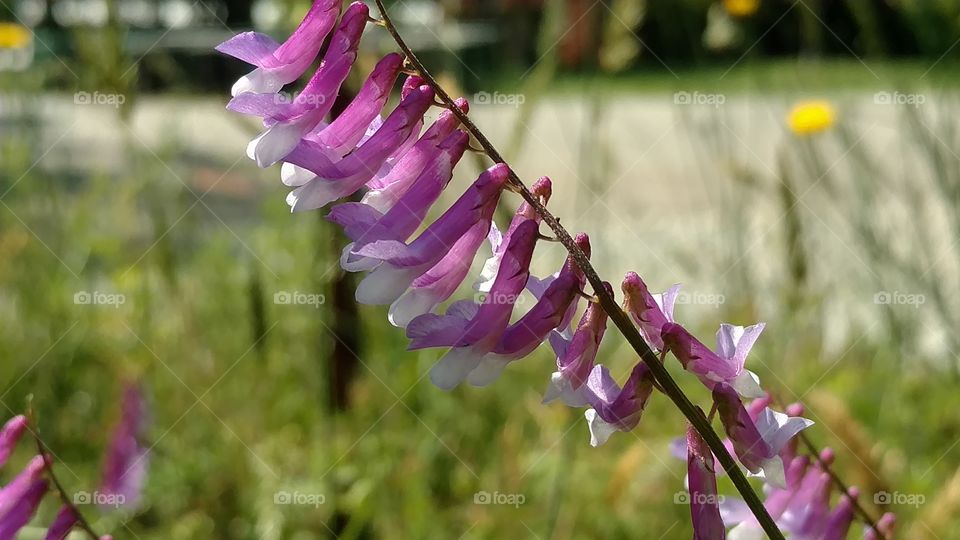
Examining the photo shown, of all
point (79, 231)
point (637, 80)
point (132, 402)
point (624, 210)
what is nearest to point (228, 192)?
point (624, 210)

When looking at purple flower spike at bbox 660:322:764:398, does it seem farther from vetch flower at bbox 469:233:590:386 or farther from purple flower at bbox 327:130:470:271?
purple flower at bbox 327:130:470:271

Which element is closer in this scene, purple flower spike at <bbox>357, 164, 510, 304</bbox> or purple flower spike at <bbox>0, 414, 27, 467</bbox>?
purple flower spike at <bbox>357, 164, 510, 304</bbox>

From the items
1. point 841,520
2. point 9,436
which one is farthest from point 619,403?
point 9,436

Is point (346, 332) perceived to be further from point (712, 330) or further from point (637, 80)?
point (637, 80)

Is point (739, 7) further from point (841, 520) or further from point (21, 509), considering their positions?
point (21, 509)

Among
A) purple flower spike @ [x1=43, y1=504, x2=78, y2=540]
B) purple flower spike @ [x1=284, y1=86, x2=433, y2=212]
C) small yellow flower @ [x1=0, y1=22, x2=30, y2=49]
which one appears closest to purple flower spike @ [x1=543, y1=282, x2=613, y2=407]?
purple flower spike @ [x1=284, y1=86, x2=433, y2=212]

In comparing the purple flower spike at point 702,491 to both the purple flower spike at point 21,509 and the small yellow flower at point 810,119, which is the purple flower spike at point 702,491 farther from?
the small yellow flower at point 810,119
